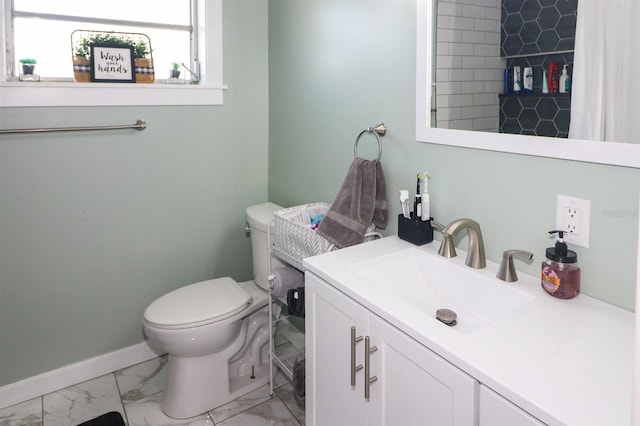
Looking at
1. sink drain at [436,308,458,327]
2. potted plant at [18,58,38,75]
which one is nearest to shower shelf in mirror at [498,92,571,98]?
sink drain at [436,308,458,327]

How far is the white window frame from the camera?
1.97 meters

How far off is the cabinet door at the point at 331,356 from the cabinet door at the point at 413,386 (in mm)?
62

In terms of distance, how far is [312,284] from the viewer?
1504 mm

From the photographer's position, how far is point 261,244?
7.37 feet

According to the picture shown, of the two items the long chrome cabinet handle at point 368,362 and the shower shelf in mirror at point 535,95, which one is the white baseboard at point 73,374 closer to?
the long chrome cabinet handle at point 368,362

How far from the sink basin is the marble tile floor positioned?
865mm

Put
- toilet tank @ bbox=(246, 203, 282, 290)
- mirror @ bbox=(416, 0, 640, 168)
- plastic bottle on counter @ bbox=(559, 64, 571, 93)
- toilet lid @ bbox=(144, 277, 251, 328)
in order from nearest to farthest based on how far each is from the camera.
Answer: mirror @ bbox=(416, 0, 640, 168) → plastic bottle on counter @ bbox=(559, 64, 571, 93) → toilet lid @ bbox=(144, 277, 251, 328) → toilet tank @ bbox=(246, 203, 282, 290)

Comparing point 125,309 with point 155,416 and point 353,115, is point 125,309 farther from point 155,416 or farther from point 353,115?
point 353,115

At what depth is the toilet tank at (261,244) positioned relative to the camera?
220cm

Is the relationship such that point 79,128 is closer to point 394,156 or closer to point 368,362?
point 394,156

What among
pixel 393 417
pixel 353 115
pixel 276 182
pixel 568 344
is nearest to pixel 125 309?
pixel 276 182

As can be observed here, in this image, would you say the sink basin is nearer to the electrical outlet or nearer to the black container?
the black container

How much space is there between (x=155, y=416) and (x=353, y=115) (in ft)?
4.90

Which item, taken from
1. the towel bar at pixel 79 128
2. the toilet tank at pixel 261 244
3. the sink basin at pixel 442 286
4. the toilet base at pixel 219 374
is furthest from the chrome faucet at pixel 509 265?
the towel bar at pixel 79 128
